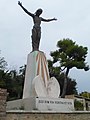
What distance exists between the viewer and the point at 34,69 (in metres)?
14.6

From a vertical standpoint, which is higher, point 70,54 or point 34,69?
point 70,54

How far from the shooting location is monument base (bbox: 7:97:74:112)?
12.7 metres

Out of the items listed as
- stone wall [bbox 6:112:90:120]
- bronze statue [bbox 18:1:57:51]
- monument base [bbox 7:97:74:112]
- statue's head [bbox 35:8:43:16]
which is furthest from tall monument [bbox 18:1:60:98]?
stone wall [bbox 6:112:90:120]

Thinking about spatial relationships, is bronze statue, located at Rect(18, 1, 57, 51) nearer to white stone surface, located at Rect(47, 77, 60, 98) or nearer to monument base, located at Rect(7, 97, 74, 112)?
white stone surface, located at Rect(47, 77, 60, 98)

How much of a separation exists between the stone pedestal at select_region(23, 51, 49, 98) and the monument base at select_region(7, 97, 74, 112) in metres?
0.83

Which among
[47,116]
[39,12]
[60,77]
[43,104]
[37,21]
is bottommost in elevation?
[47,116]

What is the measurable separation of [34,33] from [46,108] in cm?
474

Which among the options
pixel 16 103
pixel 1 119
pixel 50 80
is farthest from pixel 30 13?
pixel 1 119

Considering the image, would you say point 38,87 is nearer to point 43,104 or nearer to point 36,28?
point 43,104

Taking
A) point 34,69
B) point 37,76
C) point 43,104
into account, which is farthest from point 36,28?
point 43,104

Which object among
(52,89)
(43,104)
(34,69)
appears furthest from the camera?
(34,69)

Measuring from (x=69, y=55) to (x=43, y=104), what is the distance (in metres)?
19.4

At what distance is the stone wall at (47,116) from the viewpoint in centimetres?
1086

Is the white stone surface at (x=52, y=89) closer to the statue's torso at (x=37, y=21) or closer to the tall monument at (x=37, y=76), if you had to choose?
the tall monument at (x=37, y=76)
